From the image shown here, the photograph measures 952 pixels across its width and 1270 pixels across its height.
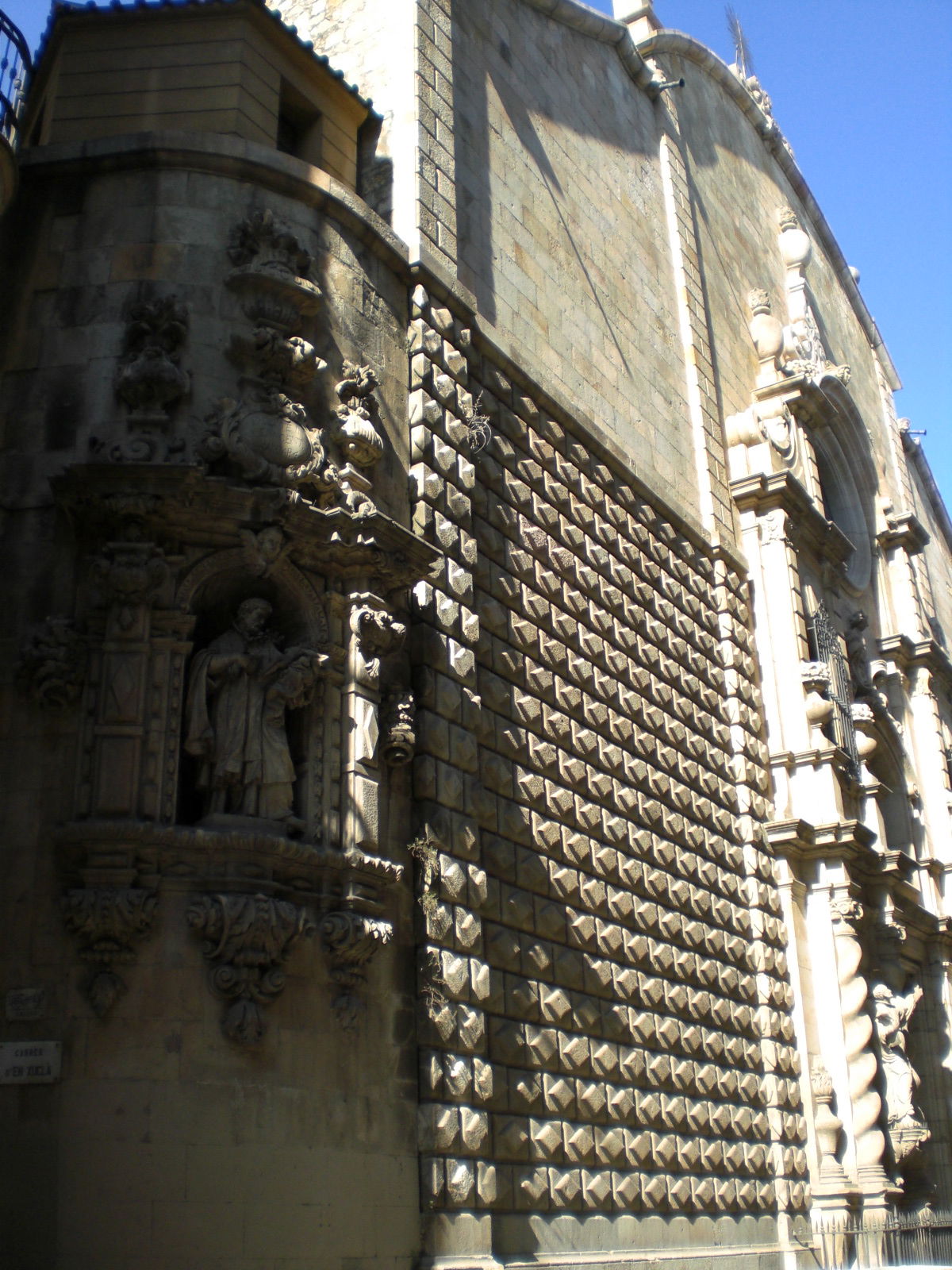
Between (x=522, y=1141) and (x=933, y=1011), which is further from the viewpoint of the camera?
(x=933, y=1011)

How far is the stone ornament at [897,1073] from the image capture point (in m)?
17.7

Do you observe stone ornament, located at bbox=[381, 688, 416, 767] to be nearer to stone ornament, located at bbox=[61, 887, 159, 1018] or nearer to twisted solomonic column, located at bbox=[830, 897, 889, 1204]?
A: stone ornament, located at bbox=[61, 887, 159, 1018]

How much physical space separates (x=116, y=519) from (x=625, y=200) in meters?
11.3

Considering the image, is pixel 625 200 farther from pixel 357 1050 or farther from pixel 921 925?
pixel 357 1050

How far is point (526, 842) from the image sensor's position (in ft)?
41.1

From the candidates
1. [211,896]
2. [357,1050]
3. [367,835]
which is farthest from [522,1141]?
[211,896]

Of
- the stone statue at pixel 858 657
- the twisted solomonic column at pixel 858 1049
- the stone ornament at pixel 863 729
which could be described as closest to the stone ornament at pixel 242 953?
the twisted solomonic column at pixel 858 1049

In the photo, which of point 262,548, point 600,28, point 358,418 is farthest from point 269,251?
point 600,28

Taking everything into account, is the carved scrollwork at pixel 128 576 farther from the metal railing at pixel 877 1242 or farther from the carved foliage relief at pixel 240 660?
the metal railing at pixel 877 1242

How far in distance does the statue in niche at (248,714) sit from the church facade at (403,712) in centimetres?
3

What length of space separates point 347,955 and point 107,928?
162cm

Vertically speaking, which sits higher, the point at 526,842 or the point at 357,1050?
the point at 526,842

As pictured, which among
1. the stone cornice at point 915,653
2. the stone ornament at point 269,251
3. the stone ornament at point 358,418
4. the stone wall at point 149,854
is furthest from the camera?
the stone cornice at point 915,653

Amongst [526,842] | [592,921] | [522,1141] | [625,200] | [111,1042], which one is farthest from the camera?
[625,200]
